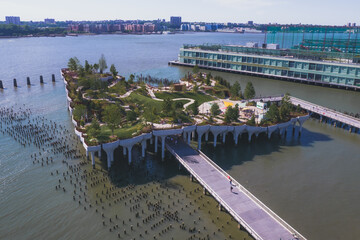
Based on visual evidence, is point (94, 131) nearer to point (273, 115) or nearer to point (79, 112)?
point (79, 112)

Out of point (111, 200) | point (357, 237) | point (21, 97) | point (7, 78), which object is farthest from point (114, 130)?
point (7, 78)

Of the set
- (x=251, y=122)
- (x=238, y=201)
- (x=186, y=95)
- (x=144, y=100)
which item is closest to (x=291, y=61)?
(x=186, y=95)

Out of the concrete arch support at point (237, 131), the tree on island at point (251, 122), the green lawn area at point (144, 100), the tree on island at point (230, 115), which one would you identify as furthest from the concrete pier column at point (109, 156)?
the tree on island at point (251, 122)

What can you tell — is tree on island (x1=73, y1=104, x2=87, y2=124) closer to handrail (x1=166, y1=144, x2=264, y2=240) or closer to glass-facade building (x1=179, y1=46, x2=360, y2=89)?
handrail (x1=166, y1=144, x2=264, y2=240)

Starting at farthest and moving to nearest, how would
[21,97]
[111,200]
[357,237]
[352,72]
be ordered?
[352,72] → [21,97] → [111,200] → [357,237]

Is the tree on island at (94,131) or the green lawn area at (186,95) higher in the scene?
the green lawn area at (186,95)

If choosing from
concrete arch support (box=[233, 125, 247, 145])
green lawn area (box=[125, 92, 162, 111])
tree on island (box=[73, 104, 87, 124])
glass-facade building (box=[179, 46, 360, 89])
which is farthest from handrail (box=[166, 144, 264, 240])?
glass-facade building (box=[179, 46, 360, 89])

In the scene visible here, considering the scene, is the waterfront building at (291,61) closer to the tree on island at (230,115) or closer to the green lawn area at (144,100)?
the tree on island at (230,115)

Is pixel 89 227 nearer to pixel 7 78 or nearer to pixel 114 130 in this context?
pixel 114 130
